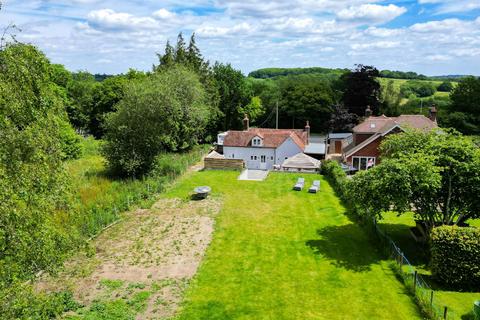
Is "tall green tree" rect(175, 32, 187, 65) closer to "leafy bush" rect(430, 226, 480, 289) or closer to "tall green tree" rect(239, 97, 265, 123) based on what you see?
"tall green tree" rect(239, 97, 265, 123)

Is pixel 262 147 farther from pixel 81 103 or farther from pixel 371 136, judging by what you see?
pixel 81 103

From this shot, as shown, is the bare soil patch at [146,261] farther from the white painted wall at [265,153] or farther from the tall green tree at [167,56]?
the tall green tree at [167,56]

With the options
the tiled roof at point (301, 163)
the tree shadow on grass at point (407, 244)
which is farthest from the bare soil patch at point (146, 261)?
the tiled roof at point (301, 163)

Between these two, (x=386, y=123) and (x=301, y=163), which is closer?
(x=301, y=163)

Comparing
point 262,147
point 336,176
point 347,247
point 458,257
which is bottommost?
point 347,247

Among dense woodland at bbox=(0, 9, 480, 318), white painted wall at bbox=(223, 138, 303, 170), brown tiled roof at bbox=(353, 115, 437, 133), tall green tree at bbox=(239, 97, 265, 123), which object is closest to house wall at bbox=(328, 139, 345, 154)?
dense woodland at bbox=(0, 9, 480, 318)

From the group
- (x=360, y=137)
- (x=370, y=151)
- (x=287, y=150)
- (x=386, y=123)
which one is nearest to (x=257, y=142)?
(x=287, y=150)
